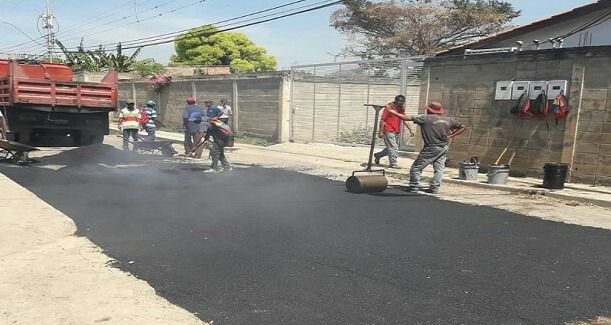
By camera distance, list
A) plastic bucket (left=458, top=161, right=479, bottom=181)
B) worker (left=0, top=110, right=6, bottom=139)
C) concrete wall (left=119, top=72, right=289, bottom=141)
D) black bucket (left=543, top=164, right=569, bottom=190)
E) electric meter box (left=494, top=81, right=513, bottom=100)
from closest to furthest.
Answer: black bucket (left=543, top=164, right=569, bottom=190), plastic bucket (left=458, top=161, right=479, bottom=181), electric meter box (left=494, top=81, right=513, bottom=100), worker (left=0, top=110, right=6, bottom=139), concrete wall (left=119, top=72, right=289, bottom=141)

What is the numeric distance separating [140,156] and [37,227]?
7.47 meters

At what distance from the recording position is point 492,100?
1120 centimetres

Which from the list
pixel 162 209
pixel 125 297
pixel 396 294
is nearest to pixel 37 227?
pixel 162 209

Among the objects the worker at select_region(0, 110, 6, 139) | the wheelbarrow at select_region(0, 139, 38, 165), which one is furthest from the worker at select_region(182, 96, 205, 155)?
the worker at select_region(0, 110, 6, 139)

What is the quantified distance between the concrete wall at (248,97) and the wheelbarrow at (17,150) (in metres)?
8.38

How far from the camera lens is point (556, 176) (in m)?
9.30

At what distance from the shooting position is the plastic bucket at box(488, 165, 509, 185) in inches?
385

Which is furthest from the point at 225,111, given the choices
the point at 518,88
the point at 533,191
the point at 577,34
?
the point at 577,34

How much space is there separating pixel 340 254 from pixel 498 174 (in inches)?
219

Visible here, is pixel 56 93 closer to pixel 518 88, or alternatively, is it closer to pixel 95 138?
pixel 95 138

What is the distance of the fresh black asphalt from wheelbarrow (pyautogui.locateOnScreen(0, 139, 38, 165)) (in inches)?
97.0

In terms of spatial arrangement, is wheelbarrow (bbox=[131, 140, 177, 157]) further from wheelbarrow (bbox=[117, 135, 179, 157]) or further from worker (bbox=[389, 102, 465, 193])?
worker (bbox=[389, 102, 465, 193])

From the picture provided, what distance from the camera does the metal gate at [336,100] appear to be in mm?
16328

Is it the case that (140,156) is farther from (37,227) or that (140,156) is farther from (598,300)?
(598,300)
